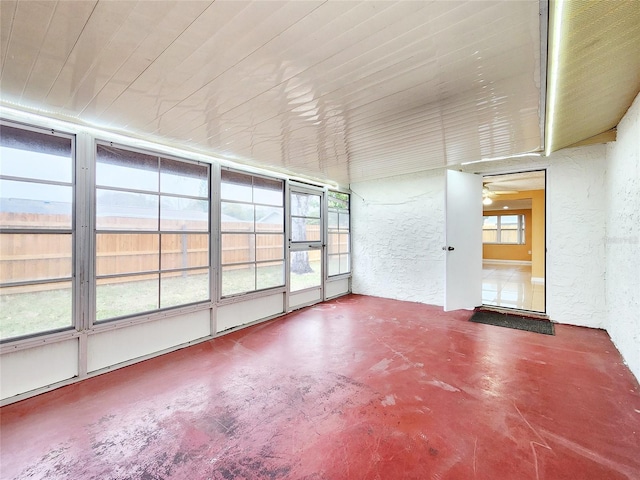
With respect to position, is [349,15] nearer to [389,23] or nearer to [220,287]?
[389,23]

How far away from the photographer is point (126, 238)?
282 centimetres

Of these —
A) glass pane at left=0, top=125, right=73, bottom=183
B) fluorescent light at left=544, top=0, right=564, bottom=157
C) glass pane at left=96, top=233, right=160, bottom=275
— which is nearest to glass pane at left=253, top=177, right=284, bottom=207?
glass pane at left=96, top=233, right=160, bottom=275

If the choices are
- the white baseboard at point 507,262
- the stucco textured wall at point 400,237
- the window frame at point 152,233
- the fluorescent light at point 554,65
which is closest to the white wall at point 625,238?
the fluorescent light at point 554,65

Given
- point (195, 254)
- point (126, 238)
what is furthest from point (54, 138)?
point (195, 254)

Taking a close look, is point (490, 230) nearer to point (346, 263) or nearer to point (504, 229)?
point (504, 229)

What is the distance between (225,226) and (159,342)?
1.59 m

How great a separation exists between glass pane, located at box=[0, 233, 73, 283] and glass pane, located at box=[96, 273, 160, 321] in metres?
0.33

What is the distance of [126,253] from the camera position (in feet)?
9.26

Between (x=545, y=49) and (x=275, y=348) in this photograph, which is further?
(x=275, y=348)

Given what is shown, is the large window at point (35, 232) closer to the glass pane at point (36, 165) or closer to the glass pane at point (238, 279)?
the glass pane at point (36, 165)

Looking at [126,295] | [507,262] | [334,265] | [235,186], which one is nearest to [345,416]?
[126,295]

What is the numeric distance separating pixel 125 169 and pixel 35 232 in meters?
0.94

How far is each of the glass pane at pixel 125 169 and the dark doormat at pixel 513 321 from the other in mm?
4664

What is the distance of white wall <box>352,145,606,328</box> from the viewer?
3566 millimetres
